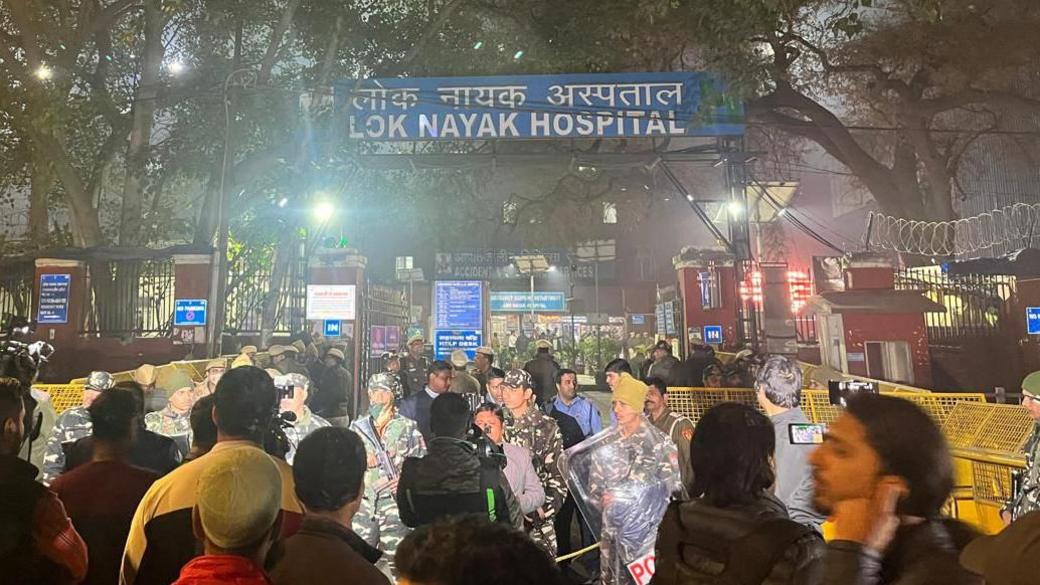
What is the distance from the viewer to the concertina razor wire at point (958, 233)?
653 inches

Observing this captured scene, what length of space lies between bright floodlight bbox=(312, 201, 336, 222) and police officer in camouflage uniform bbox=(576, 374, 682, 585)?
12434 mm

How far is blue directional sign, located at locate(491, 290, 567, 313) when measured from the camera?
1217 inches

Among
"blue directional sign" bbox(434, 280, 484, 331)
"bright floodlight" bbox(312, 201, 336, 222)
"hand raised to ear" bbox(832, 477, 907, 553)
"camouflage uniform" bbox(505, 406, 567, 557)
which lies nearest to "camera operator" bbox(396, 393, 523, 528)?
"camouflage uniform" bbox(505, 406, 567, 557)

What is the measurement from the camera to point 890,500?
1.59 meters

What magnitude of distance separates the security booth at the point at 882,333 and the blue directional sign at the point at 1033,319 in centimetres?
178

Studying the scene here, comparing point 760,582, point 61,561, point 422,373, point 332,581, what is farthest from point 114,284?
point 760,582

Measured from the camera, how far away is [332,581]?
1.79 meters

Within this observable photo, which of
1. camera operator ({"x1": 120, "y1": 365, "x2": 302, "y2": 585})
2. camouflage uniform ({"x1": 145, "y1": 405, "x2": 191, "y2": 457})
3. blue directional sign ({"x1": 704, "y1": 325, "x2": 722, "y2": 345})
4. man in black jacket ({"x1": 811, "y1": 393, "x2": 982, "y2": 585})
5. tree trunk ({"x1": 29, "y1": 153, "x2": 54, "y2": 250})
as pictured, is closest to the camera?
man in black jacket ({"x1": 811, "y1": 393, "x2": 982, "y2": 585})

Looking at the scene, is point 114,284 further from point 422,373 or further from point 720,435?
point 720,435

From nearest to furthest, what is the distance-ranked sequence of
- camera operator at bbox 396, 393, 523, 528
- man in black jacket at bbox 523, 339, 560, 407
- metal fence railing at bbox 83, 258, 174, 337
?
camera operator at bbox 396, 393, 523, 528, man in black jacket at bbox 523, 339, 560, 407, metal fence railing at bbox 83, 258, 174, 337

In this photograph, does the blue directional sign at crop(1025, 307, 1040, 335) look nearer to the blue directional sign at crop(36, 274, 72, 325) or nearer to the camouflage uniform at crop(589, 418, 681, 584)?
the camouflage uniform at crop(589, 418, 681, 584)

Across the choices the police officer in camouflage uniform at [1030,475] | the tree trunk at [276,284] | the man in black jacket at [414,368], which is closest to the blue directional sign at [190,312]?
the tree trunk at [276,284]

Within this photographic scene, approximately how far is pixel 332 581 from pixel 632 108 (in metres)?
11.8

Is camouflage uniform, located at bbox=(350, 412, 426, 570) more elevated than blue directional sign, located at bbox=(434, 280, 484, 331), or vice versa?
blue directional sign, located at bbox=(434, 280, 484, 331)
